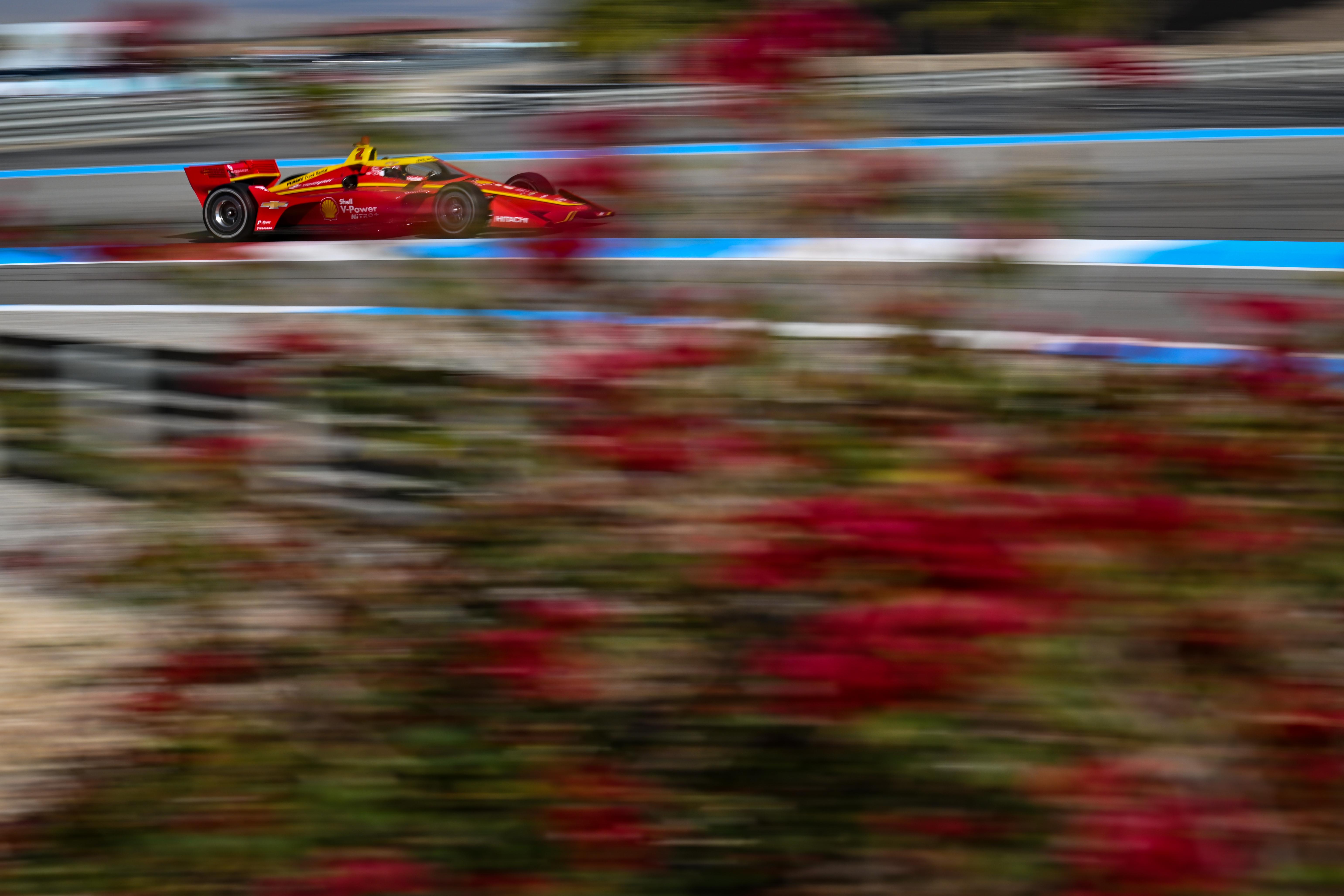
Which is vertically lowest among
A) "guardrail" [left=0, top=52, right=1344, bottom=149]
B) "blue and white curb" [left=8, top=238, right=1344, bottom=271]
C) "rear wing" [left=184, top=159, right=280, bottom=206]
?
"blue and white curb" [left=8, top=238, right=1344, bottom=271]

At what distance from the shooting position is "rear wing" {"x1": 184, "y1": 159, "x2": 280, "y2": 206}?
1051cm

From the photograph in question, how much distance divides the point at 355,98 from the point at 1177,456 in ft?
4.16

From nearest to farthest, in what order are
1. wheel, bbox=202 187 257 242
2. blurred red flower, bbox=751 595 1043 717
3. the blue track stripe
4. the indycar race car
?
blurred red flower, bbox=751 595 1043 717
the blue track stripe
the indycar race car
wheel, bbox=202 187 257 242

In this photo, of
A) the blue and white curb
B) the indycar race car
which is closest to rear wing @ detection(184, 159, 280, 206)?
the indycar race car

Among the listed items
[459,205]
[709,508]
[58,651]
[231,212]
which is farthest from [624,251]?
[231,212]

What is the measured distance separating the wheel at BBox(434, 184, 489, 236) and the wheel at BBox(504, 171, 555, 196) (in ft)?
4.83

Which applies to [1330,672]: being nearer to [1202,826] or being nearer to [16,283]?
[1202,826]

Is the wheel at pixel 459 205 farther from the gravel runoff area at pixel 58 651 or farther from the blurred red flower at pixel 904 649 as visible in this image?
the blurred red flower at pixel 904 649

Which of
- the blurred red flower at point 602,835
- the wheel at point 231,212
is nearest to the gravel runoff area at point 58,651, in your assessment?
the blurred red flower at point 602,835

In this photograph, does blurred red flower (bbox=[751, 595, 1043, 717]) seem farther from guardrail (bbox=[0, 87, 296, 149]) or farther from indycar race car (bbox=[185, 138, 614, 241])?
guardrail (bbox=[0, 87, 296, 149])

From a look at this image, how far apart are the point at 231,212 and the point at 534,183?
823cm

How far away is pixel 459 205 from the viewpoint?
911cm

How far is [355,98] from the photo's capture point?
2.01 m

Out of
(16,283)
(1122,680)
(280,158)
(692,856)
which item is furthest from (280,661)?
(280,158)
